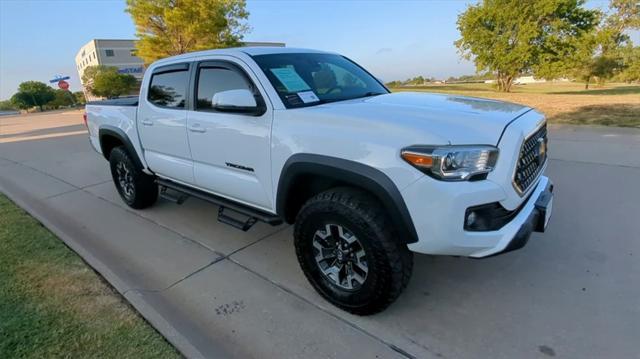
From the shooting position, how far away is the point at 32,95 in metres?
61.1

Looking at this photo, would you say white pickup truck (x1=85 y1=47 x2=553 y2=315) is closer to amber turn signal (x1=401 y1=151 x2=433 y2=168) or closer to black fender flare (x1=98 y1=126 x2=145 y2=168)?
amber turn signal (x1=401 y1=151 x2=433 y2=168)

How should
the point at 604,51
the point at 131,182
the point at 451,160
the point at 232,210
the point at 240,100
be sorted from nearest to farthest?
the point at 451,160, the point at 240,100, the point at 232,210, the point at 131,182, the point at 604,51

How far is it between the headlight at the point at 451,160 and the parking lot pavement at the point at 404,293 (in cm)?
106

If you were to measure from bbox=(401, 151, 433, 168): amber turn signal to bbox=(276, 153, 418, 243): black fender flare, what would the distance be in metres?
0.16

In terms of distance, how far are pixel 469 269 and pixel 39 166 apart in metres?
9.11

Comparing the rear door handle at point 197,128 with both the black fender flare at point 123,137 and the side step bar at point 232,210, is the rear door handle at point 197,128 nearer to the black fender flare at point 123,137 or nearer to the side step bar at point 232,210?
the side step bar at point 232,210

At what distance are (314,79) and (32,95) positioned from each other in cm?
7712

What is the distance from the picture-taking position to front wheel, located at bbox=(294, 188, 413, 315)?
218 cm

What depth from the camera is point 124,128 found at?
171 inches

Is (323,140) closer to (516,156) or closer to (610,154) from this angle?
(516,156)

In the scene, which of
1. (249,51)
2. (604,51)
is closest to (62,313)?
(249,51)

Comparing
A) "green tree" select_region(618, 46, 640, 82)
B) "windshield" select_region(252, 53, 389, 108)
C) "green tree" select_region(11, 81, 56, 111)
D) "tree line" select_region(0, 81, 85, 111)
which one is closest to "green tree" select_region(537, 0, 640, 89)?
"green tree" select_region(618, 46, 640, 82)

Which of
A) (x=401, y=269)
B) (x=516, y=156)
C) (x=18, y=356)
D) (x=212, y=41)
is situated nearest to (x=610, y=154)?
(x=516, y=156)

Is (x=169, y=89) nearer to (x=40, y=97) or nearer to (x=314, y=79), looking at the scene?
(x=314, y=79)
